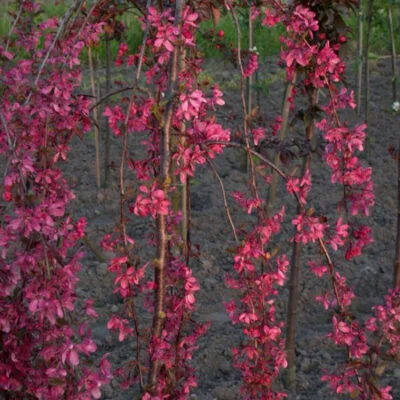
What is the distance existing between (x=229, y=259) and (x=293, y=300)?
1.36m

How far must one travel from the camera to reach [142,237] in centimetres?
466

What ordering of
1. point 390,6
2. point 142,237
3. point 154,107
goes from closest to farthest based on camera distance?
point 154,107
point 142,237
point 390,6

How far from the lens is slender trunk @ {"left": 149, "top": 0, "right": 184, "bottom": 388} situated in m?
1.92

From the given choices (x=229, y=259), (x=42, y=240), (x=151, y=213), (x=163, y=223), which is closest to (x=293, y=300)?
(x=163, y=223)

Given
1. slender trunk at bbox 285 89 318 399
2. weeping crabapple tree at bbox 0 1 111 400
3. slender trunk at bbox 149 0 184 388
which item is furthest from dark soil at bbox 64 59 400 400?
weeping crabapple tree at bbox 0 1 111 400

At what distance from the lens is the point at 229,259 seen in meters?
4.33

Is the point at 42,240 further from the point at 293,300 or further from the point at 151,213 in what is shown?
the point at 293,300

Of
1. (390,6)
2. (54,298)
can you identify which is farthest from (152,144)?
(390,6)

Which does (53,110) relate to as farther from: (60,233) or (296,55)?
(296,55)

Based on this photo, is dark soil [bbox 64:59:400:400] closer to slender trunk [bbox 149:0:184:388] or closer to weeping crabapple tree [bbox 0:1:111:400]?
slender trunk [bbox 149:0:184:388]

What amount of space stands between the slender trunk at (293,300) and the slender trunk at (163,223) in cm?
82

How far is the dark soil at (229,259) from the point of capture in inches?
130

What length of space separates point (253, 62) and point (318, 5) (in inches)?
14.5

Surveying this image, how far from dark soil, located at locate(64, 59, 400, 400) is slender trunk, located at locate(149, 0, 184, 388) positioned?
596 mm
